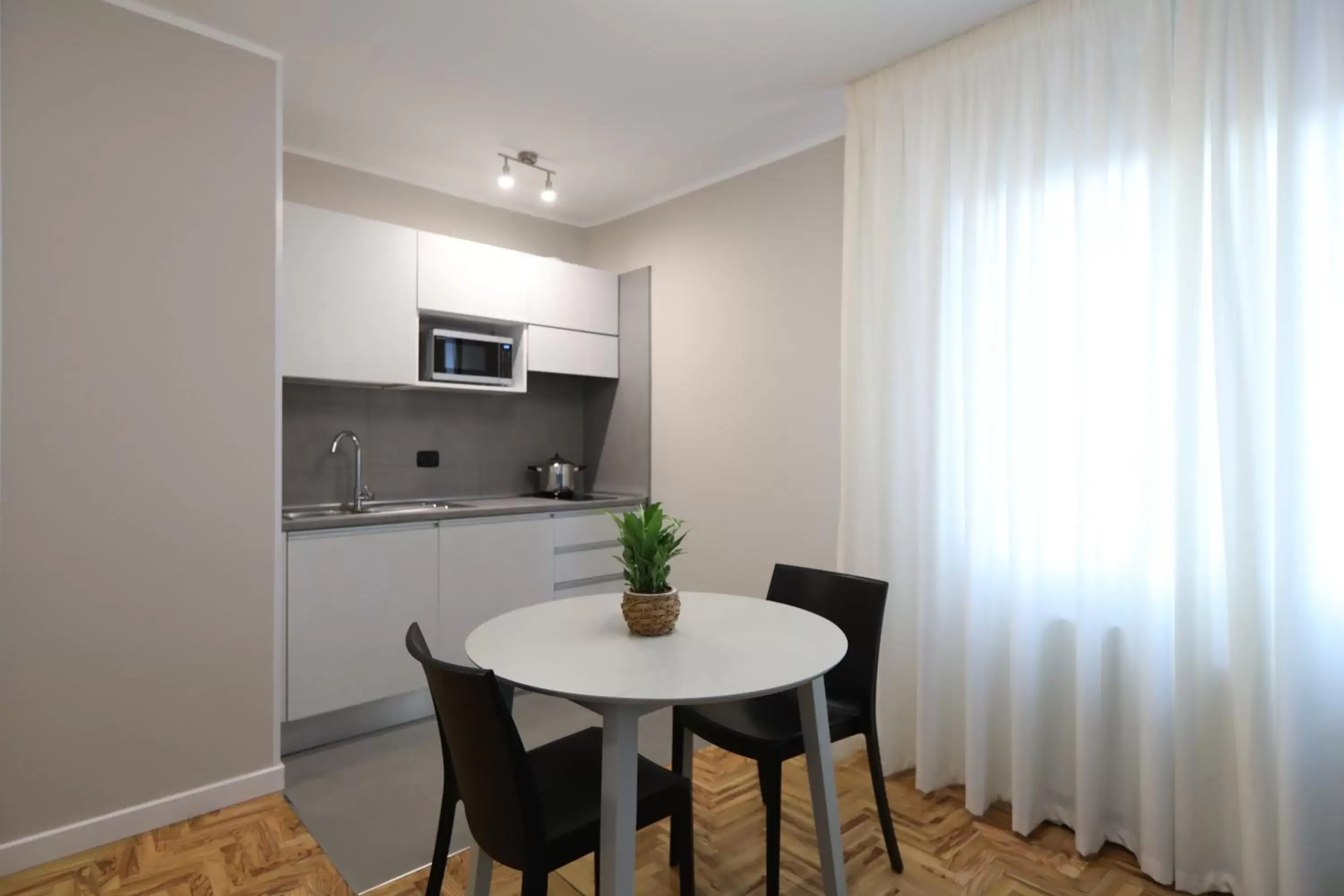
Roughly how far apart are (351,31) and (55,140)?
0.96m

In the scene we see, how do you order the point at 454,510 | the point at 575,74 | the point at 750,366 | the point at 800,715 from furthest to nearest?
the point at 750,366 < the point at 454,510 < the point at 575,74 < the point at 800,715

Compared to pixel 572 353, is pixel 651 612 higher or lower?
lower

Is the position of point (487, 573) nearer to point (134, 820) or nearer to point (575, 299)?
point (134, 820)

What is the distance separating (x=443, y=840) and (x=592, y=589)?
221cm

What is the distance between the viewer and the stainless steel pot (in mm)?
4082

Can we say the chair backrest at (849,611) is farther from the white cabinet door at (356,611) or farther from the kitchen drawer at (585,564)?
the white cabinet door at (356,611)

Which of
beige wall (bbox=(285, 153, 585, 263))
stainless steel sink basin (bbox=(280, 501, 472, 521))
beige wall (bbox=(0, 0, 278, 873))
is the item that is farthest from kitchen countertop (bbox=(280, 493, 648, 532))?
beige wall (bbox=(285, 153, 585, 263))

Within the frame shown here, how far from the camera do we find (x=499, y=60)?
2.54m

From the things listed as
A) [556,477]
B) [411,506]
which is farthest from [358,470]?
[556,477]

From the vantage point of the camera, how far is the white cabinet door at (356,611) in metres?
2.78

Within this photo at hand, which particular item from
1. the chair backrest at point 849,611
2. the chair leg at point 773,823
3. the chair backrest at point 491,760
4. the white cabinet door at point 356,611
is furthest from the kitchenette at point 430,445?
the chair leg at point 773,823

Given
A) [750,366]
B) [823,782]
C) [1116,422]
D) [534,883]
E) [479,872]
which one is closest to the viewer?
[534,883]

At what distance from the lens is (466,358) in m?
3.52

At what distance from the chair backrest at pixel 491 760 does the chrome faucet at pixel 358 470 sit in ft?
7.34
